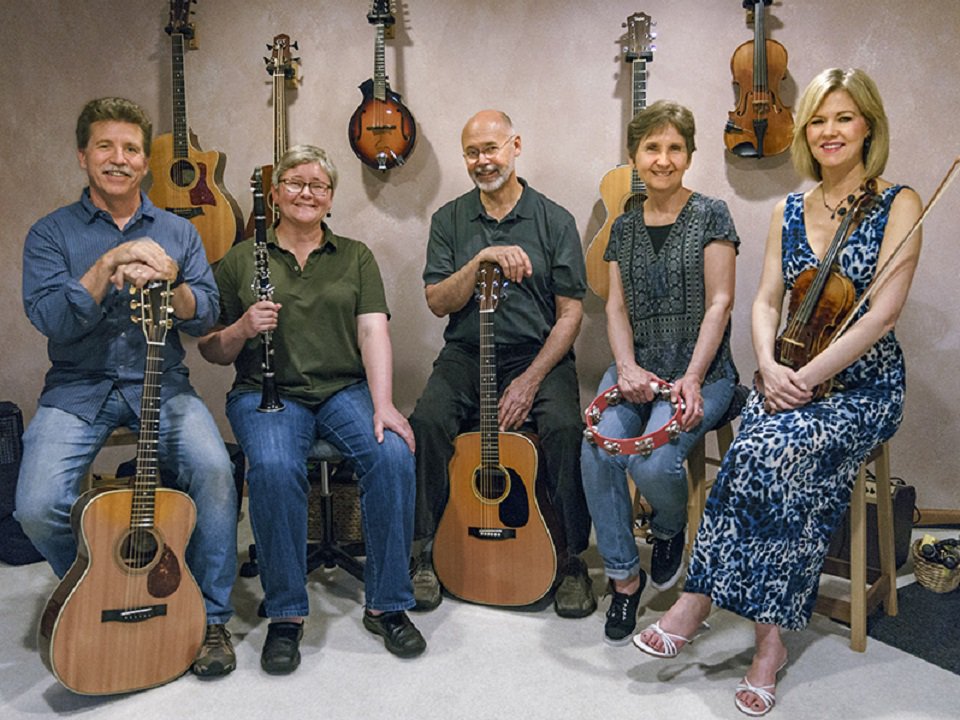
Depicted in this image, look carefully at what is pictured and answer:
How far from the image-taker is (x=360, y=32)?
3.48 m

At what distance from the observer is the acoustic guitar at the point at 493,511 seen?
2615 mm

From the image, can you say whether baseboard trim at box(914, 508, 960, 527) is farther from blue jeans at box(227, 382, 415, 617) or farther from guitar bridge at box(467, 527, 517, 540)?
blue jeans at box(227, 382, 415, 617)

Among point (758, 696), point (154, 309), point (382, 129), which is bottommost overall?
point (758, 696)

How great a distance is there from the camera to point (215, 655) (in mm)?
2283

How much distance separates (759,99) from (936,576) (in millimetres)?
1639

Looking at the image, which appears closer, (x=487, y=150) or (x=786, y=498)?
(x=786, y=498)

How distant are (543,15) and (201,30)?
1.36 m

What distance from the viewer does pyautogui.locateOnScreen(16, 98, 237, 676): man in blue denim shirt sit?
7.43 feet

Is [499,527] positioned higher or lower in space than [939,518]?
higher

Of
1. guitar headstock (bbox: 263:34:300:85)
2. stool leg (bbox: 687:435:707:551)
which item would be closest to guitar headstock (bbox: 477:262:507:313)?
stool leg (bbox: 687:435:707:551)

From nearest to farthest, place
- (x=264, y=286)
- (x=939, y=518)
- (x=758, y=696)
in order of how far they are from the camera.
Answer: (x=758, y=696) → (x=264, y=286) → (x=939, y=518)

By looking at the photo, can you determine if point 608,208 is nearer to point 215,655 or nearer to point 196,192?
point 196,192

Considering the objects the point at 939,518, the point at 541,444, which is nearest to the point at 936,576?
the point at 939,518

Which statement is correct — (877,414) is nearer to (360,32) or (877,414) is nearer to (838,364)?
(838,364)
